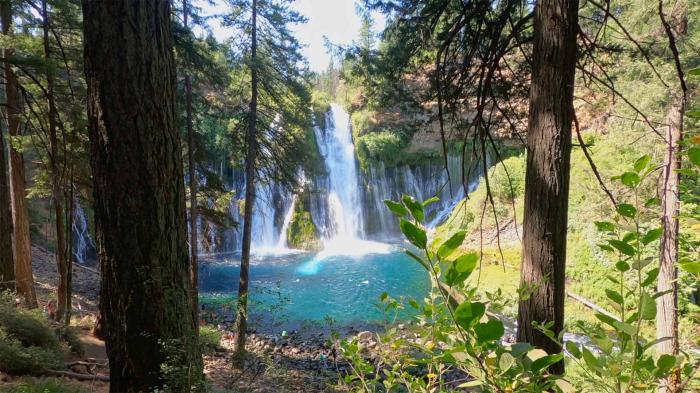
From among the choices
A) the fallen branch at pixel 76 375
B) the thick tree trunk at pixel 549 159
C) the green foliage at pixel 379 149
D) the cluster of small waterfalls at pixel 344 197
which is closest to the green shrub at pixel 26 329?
the fallen branch at pixel 76 375

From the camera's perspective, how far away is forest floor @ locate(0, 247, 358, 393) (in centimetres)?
533

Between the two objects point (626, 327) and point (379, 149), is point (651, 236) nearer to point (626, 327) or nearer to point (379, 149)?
point (626, 327)

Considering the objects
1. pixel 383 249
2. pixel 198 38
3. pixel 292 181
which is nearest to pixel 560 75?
pixel 292 181

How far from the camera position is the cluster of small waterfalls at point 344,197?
21375 millimetres

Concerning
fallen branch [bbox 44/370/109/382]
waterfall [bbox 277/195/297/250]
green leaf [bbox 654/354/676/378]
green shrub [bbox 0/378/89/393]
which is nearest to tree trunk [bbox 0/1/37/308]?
fallen branch [bbox 44/370/109/382]

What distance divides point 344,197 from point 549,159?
21750 mm

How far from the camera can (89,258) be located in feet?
59.8

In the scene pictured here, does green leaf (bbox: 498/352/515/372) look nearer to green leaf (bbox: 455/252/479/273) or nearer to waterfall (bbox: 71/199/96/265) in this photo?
green leaf (bbox: 455/252/479/273)

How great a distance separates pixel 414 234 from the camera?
66cm

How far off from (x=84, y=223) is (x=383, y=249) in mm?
14175

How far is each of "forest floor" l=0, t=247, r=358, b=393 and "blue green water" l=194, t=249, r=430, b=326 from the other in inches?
36.3

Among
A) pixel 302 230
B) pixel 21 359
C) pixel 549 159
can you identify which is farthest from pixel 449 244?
pixel 302 230

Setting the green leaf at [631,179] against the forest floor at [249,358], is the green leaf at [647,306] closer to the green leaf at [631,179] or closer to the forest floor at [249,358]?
the green leaf at [631,179]

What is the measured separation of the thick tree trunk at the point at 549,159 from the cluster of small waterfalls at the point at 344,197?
19.5 meters
